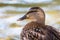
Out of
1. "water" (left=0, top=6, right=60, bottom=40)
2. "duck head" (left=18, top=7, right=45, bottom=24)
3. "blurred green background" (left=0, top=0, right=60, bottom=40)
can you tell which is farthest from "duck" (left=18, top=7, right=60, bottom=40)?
"water" (left=0, top=6, right=60, bottom=40)

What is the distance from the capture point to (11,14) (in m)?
9.99

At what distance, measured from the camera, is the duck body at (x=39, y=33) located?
671 cm

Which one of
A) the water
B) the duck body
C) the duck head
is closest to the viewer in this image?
the duck body

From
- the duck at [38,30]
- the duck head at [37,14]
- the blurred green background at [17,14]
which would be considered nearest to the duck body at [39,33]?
the duck at [38,30]

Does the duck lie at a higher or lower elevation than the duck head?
lower

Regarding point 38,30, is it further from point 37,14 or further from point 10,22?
point 10,22

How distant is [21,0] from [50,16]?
190cm

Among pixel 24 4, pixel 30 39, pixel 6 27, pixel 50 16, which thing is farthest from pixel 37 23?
pixel 24 4

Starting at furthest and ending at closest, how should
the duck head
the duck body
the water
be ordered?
the water < the duck head < the duck body

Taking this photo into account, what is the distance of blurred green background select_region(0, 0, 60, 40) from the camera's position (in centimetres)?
852

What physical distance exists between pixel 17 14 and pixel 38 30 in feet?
9.97

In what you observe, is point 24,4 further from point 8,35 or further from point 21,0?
point 8,35

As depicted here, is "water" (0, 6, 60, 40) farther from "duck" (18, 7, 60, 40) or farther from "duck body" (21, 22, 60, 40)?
"duck body" (21, 22, 60, 40)

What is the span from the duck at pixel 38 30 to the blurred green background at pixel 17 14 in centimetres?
73
